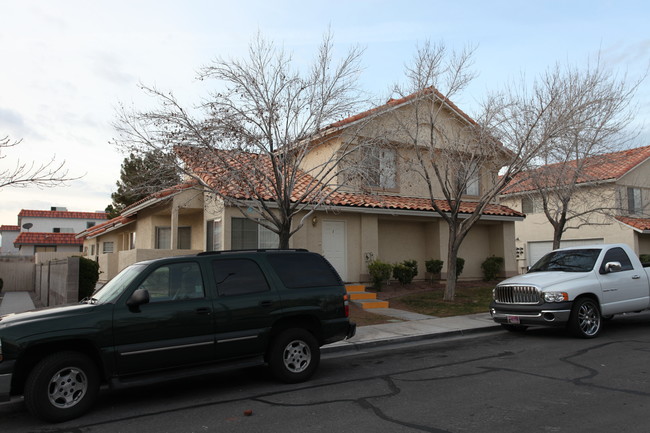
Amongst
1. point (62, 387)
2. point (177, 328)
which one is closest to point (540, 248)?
point (177, 328)

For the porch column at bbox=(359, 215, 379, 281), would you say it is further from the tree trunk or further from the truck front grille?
the truck front grille

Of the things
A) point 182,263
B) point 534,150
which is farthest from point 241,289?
point 534,150

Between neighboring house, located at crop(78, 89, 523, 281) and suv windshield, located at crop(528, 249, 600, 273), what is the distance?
15.0 ft

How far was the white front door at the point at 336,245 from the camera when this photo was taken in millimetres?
16812

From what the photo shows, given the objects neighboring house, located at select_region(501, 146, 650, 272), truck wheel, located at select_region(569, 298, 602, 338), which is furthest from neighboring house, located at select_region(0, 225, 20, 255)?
truck wheel, located at select_region(569, 298, 602, 338)

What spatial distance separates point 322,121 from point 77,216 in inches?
1949

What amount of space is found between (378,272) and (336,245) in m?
1.71

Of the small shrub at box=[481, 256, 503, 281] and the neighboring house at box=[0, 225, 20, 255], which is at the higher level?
the neighboring house at box=[0, 225, 20, 255]

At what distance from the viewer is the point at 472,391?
20.6 feet

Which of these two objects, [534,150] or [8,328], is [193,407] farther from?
[534,150]

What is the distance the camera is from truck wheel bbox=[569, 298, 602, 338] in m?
9.70

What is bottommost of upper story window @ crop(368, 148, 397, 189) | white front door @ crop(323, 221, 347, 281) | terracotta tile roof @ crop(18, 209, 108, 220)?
white front door @ crop(323, 221, 347, 281)

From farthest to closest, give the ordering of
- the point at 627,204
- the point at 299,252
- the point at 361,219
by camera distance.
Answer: the point at 627,204
the point at 361,219
the point at 299,252

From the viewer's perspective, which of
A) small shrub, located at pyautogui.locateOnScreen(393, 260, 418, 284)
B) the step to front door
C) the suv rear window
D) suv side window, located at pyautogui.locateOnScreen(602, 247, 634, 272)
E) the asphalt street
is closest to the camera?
the asphalt street
